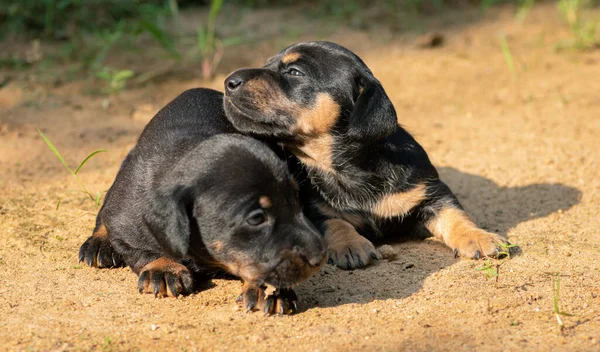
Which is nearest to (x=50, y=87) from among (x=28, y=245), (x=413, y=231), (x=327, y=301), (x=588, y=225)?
(x=28, y=245)

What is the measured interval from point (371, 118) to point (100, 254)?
1.95 metres

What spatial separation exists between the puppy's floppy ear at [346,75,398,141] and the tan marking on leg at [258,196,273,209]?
48.0 inches

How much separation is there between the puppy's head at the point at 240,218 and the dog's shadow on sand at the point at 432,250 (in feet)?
1.51

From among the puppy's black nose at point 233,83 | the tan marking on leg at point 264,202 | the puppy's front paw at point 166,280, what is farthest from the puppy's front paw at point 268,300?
the puppy's black nose at point 233,83

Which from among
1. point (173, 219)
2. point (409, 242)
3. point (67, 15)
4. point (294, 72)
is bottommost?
point (67, 15)

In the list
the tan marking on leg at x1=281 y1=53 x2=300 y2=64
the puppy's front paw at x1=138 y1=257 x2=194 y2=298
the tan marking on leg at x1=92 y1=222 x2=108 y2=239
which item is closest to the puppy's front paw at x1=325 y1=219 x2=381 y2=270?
the puppy's front paw at x1=138 y1=257 x2=194 y2=298

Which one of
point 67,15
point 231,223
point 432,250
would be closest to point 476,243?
point 432,250

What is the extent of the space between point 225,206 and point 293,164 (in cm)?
152

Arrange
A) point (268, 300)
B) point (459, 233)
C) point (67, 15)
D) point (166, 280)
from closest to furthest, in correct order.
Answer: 1. point (268, 300)
2. point (166, 280)
3. point (459, 233)
4. point (67, 15)

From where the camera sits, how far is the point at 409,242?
5.54 meters

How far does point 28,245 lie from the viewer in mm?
5152

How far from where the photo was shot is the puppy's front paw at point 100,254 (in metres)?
4.95

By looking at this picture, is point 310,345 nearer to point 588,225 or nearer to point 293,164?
point 293,164

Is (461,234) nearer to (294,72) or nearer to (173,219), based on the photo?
(294,72)
